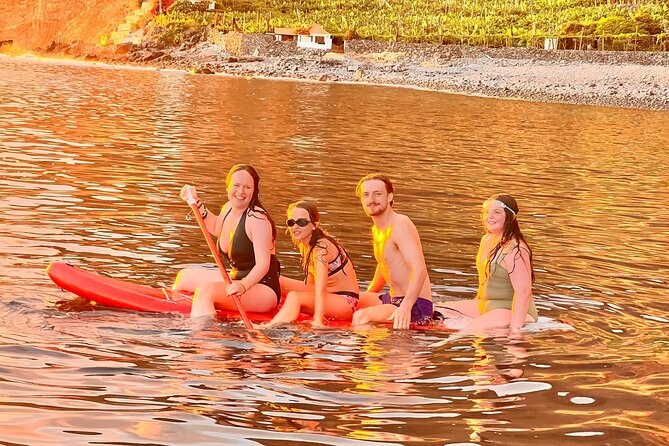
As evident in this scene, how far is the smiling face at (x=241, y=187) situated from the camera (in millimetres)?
9414

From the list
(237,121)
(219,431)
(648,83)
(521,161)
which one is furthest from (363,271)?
(648,83)

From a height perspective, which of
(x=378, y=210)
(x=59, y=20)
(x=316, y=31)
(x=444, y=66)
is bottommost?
(x=378, y=210)

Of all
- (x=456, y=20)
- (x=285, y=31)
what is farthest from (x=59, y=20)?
(x=456, y=20)

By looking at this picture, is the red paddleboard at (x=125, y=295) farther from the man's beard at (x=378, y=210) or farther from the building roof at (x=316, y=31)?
the building roof at (x=316, y=31)

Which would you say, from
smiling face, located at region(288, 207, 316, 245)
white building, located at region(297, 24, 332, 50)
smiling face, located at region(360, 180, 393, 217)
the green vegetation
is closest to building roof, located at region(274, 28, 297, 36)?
the green vegetation

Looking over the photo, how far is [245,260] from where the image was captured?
9.72 meters

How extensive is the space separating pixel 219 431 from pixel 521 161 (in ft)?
66.5

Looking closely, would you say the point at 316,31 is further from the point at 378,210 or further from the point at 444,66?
the point at 378,210

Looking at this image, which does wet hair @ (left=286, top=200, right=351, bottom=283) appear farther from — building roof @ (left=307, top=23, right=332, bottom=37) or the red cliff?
the red cliff

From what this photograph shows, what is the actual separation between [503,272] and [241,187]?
7.54 ft

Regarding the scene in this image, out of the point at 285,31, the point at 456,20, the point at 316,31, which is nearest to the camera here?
the point at 316,31

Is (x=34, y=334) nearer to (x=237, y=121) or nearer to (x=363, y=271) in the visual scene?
(x=363, y=271)

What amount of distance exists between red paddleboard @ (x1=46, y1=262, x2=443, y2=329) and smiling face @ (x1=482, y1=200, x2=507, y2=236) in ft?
3.20

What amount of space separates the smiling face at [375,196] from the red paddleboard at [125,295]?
1.02 m
